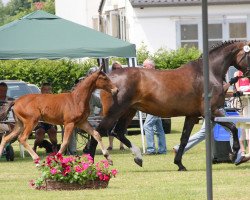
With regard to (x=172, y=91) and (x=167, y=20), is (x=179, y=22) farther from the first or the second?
(x=172, y=91)

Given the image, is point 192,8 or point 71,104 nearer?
point 71,104

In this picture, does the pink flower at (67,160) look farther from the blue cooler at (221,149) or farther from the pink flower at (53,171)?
the blue cooler at (221,149)

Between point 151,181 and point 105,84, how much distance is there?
3.12 m

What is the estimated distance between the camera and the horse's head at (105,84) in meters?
17.9

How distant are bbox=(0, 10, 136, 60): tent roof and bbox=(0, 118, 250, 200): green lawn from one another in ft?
7.12

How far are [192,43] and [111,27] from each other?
567 cm

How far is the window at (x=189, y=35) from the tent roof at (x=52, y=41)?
2506cm

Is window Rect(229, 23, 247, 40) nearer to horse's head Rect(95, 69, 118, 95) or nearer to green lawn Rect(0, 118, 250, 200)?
green lawn Rect(0, 118, 250, 200)

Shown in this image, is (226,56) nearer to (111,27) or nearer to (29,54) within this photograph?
(29,54)

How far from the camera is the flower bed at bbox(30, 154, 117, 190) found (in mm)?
14125

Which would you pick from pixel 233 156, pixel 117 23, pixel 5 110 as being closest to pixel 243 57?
pixel 233 156

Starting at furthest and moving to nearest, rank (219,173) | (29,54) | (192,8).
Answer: (192,8), (29,54), (219,173)

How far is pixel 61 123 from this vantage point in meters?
19.6

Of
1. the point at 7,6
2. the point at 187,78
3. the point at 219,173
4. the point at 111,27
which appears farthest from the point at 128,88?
the point at 7,6
